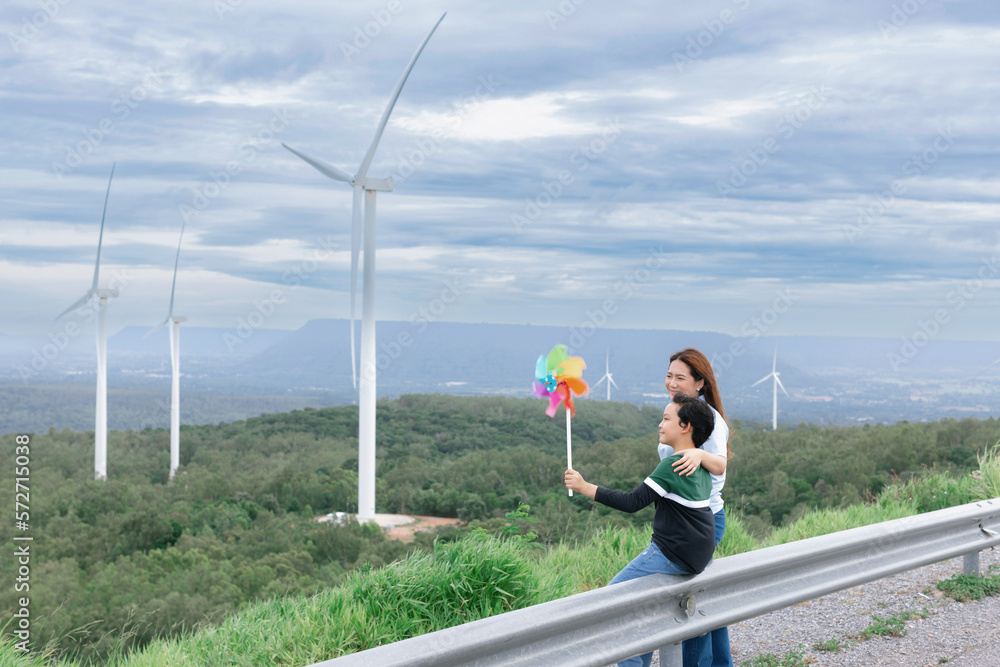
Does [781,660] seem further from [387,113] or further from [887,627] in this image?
[387,113]

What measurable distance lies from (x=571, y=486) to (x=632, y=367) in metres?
103

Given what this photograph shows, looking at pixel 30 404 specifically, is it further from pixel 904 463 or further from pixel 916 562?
pixel 916 562

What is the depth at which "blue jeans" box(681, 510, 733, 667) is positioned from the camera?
13.0 feet

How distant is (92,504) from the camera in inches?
1168

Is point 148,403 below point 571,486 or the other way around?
below

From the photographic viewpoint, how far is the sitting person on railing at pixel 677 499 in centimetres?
359

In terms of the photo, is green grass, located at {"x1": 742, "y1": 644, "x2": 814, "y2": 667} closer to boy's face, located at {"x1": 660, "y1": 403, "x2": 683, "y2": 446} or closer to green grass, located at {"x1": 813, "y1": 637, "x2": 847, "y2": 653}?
green grass, located at {"x1": 813, "y1": 637, "x2": 847, "y2": 653}

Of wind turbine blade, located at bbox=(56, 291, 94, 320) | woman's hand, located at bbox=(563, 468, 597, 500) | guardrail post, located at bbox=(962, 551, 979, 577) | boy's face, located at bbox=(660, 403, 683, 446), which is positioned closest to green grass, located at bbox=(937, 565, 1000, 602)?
guardrail post, located at bbox=(962, 551, 979, 577)

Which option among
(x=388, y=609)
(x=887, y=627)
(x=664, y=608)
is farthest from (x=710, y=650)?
(x=388, y=609)

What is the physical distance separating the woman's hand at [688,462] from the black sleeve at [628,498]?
158 mm

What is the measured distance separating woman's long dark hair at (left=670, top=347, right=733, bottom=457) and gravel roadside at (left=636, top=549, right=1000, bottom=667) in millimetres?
1328

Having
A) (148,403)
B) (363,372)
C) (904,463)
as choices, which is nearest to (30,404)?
(148,403)

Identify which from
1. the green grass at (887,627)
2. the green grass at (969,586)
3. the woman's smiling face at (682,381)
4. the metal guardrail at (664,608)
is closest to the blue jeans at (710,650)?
the metal guardrail at (664,608)

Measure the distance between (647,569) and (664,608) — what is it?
0.19m
